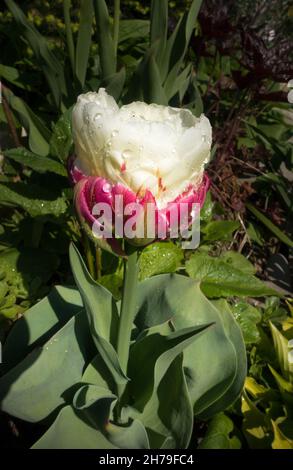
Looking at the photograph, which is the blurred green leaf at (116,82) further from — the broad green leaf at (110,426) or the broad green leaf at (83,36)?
the broad green leaf at (110,426)

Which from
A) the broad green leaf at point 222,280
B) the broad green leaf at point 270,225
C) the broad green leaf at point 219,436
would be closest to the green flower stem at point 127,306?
the broad green leaf at point 219,436

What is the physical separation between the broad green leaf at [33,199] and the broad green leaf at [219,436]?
69cm

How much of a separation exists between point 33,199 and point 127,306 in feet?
2.18

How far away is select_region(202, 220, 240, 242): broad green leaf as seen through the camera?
67.7 inches

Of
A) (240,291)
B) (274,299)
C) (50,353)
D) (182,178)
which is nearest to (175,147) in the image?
(182,178)

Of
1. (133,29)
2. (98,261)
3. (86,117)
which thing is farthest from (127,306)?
(133,29)

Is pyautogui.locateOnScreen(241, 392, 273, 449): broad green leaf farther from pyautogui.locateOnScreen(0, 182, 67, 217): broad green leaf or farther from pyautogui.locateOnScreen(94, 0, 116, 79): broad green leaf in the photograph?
pyautogui.locateOnScreen(94, 0, 116, 79): broad green leaf

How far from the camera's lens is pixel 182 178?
2.45 ft

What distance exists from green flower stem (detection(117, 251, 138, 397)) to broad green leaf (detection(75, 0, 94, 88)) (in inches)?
40.9

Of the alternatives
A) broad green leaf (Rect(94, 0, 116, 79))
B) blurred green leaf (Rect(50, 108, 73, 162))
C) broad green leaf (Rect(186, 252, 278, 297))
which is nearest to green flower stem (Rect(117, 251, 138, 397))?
broad green leaf (Rect(186, 252, 278, 297))

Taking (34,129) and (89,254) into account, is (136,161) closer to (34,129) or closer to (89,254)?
(89,254)

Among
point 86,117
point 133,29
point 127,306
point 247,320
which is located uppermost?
point 86,117

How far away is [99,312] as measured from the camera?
1.04 m
